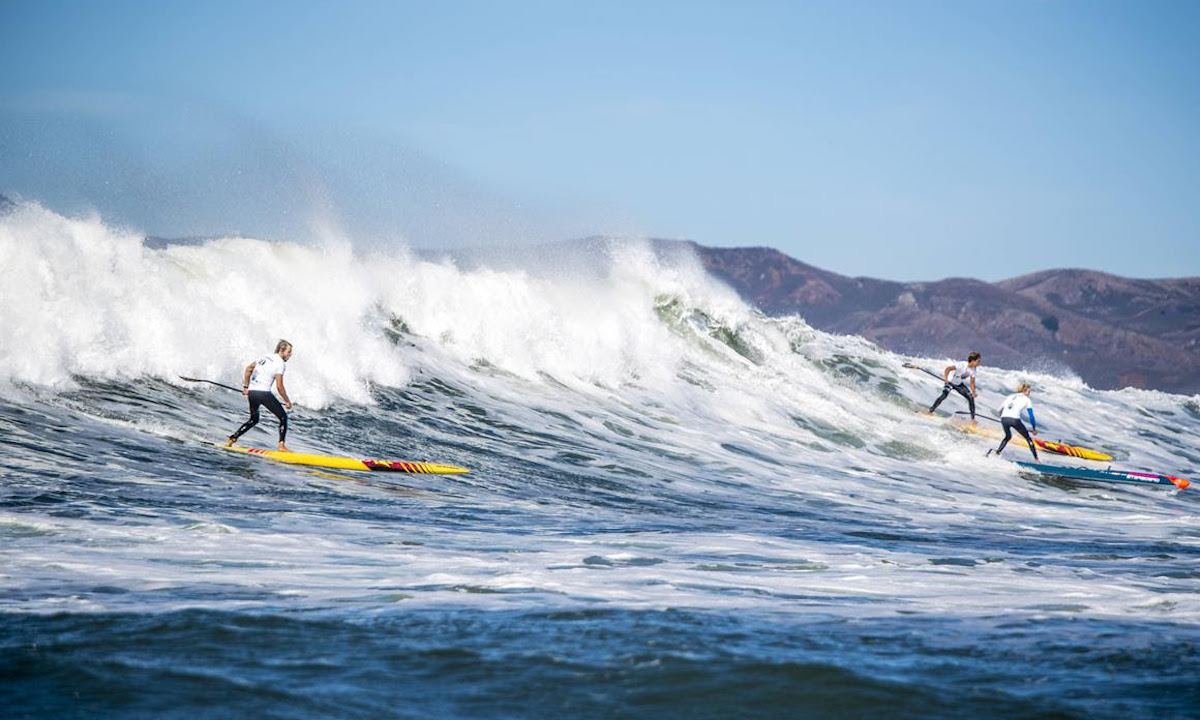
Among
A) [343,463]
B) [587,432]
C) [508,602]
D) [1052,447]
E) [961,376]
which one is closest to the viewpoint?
[508,602]

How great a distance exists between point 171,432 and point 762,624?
801 cm

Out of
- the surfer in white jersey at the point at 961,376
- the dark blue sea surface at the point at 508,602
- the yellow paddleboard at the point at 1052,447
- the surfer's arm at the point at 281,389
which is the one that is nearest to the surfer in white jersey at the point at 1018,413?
the yellow paddleboard at the point at 1052,447

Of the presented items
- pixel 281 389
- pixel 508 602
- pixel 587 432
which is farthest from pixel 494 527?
pixel 587 432

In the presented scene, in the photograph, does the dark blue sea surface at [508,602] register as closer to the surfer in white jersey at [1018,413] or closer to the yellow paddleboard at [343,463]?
the yellow paddleboard at [343,463]

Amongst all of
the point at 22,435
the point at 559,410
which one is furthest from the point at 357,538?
the point at 559,410

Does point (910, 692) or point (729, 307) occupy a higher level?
point (729, 307)

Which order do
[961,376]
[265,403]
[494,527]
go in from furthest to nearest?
[961,376]
[265,403]
[494,527]

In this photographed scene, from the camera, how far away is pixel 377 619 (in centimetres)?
517

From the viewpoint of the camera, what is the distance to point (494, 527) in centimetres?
898

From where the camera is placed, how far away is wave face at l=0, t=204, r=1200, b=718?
429 cm

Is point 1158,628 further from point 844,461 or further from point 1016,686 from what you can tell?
point 844,461

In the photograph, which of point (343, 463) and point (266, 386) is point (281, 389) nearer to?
point (266, 386)

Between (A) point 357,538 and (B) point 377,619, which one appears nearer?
(B) point 377,619

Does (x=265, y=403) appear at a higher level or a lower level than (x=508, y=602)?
higher
